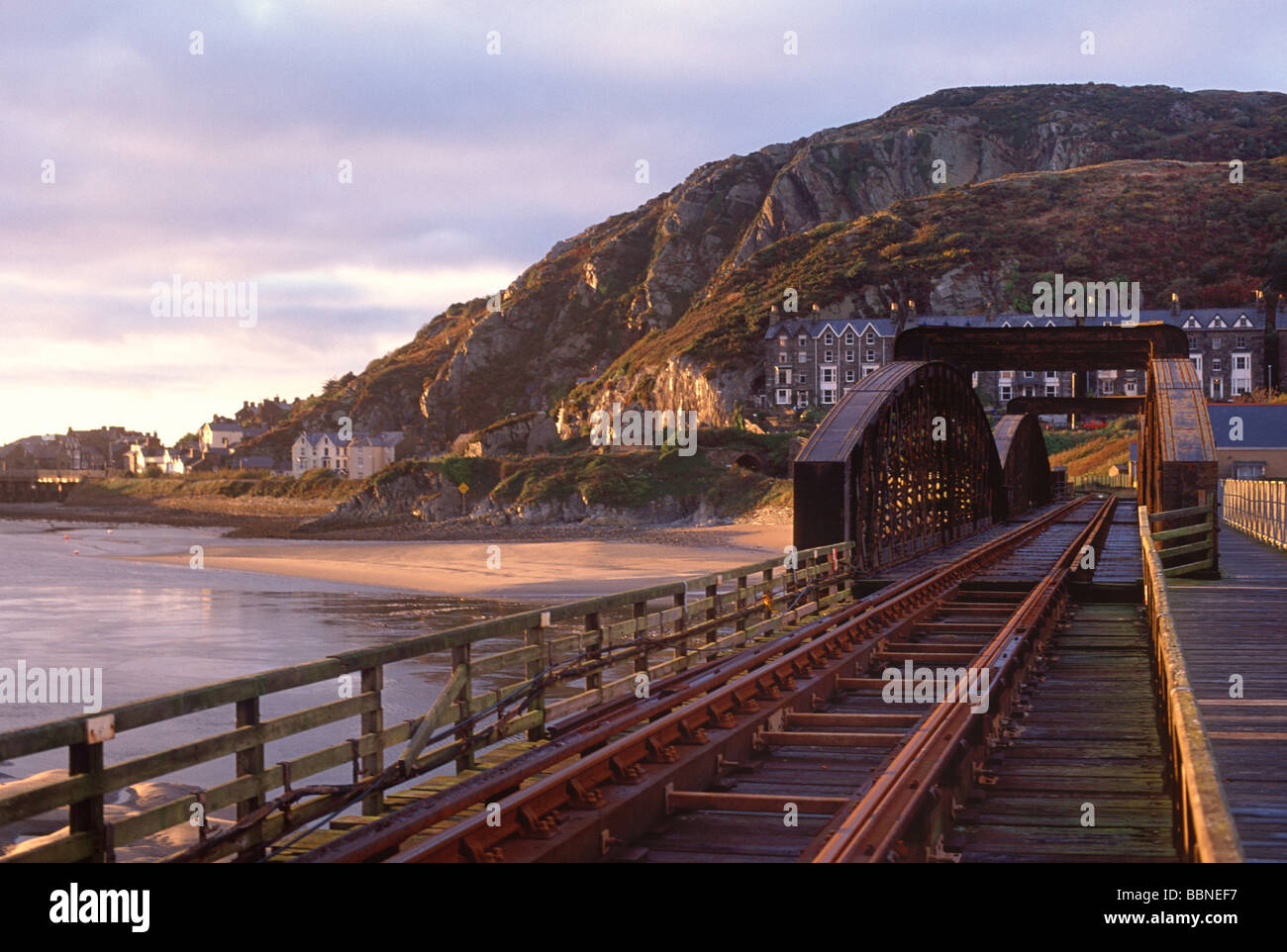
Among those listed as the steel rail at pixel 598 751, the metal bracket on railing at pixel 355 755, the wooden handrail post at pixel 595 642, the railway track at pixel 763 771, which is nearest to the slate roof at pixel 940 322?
the steel rail at pixel 598 751

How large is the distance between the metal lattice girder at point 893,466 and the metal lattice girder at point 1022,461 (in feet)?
37.4

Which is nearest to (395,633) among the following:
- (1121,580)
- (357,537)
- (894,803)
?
(1121,580)

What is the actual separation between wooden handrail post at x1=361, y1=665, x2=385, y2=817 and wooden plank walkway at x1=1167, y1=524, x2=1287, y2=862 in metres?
5.49

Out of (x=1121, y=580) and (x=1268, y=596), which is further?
(x=1121, y=580)

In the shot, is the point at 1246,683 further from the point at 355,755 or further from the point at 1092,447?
the point at 1092,447

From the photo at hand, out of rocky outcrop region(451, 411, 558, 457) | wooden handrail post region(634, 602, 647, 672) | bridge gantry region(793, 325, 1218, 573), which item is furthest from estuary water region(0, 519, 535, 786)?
rocky outcrop region(451, 411, 558, 457)

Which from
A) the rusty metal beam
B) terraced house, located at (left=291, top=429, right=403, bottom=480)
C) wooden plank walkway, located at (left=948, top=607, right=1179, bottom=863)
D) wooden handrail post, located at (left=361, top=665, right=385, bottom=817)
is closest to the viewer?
wooden plank walkway, located at (left=948, top=607, right=1179, bottom=863)

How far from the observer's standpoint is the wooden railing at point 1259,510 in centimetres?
3005

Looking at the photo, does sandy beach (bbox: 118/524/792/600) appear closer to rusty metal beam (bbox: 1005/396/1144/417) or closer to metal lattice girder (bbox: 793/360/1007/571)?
rusty metal beam (bbox: 1005/396/1144/417)

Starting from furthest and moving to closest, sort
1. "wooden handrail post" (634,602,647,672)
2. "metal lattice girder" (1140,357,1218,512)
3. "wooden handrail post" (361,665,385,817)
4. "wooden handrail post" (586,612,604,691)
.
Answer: "metal lattice girder" (1140,357,1218,512) → "wooden handrail post" (634,602,647,672) → "wooden handrail post" (586,612,604,691) → "wooden handrail post" (361,665,385,817)

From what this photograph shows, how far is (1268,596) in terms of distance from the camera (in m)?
18.4

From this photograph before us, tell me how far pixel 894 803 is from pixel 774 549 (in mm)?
60503

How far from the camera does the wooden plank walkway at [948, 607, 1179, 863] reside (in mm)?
7707

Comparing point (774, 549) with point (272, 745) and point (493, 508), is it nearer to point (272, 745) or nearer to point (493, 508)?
point (493, 508)
